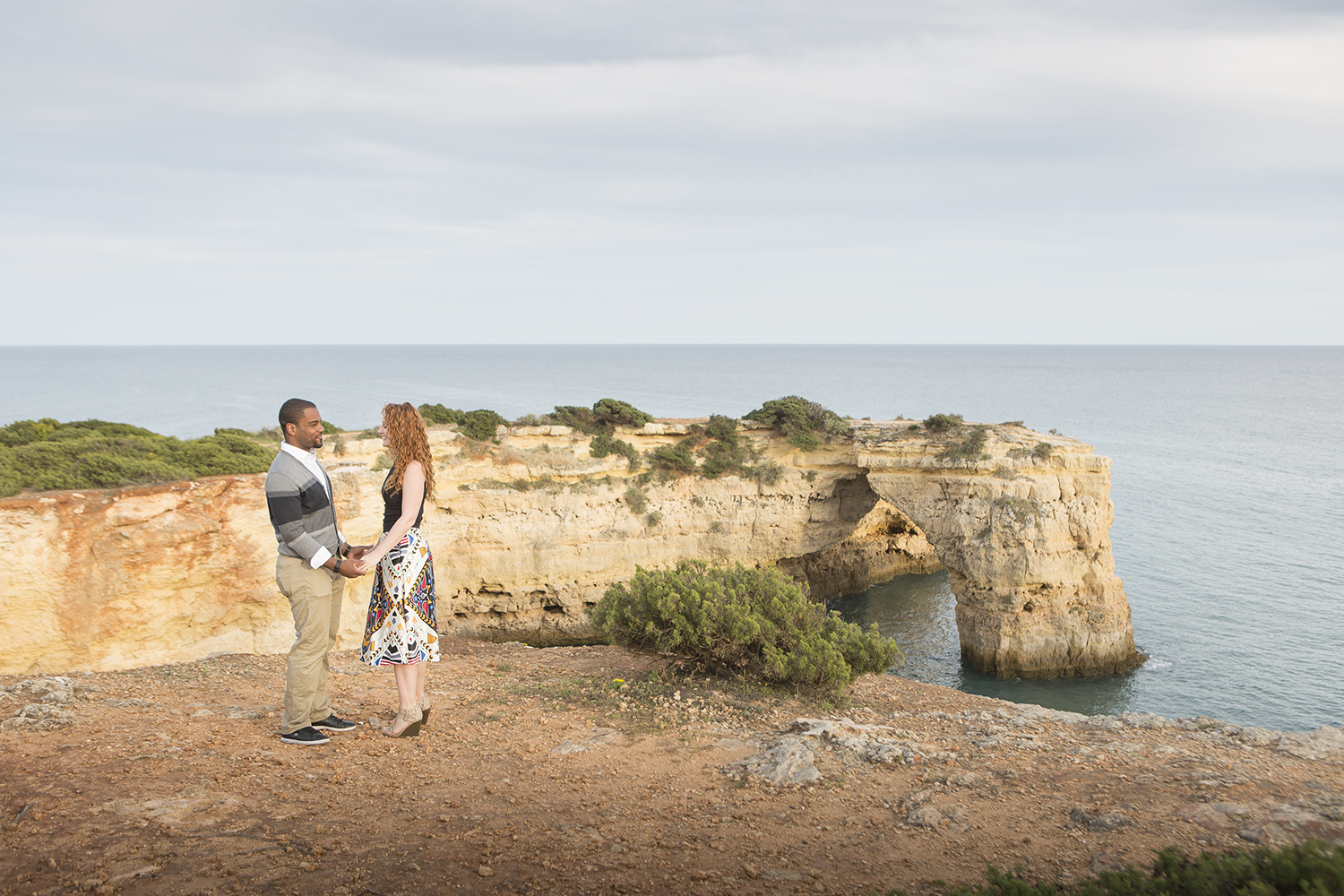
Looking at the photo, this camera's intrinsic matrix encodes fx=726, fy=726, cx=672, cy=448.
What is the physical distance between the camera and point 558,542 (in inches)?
917

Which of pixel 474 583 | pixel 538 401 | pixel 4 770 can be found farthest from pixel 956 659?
pixel 538 401

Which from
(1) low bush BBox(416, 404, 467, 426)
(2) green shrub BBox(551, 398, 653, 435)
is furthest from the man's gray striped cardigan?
(2) green shrub BBox(551, 398, 653, 435)

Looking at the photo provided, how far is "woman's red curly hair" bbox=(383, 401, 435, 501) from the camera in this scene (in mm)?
5875

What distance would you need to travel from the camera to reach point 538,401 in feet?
320

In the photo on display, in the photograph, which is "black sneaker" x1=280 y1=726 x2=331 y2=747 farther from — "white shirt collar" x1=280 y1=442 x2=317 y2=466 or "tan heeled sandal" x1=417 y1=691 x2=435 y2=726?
"white shirt collar" x1=280 y1=442 x2=317 y2=466

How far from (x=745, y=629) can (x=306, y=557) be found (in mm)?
4882

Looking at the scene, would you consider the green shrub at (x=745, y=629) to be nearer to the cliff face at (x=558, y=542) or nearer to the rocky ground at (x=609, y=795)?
the rocky ground at (x=609, y=795)

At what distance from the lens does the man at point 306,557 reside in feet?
18.4

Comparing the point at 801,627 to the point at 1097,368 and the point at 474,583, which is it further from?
the point at 1097,368

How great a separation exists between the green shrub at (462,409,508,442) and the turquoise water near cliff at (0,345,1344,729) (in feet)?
48.5

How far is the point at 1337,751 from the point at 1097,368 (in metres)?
198

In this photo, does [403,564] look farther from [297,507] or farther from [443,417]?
[443,417]

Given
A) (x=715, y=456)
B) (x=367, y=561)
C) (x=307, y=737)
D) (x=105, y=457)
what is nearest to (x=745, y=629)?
(x=367, y=561)

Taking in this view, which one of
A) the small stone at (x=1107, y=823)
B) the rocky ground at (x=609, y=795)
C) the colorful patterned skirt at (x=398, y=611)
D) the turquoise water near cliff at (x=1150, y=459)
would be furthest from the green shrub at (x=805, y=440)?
the small stone at (x=1107, y=823)
